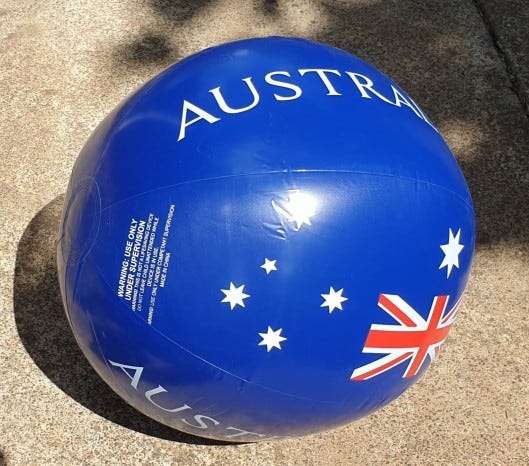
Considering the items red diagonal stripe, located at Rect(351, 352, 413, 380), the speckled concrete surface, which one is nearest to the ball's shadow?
the speckled concrete surface

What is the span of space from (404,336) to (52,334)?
1585 millimetres

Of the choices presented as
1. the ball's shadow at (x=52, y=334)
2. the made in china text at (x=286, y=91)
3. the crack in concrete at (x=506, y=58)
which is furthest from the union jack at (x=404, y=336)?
the crack in concrete at (x=506, y=58)

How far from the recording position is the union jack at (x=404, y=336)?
2.52 metres

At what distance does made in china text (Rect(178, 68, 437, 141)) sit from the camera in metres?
2.58

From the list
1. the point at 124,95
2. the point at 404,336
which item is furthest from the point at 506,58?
the point at 404,336

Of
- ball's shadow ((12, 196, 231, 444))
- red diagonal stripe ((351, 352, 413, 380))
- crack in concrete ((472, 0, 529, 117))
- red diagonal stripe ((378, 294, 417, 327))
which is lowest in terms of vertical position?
ball's shadow ((12, 196, 231, 444))

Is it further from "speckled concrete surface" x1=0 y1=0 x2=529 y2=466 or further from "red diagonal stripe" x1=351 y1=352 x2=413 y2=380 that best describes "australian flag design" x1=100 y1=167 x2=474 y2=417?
"speckled concrete surface" x1=0 y1=0 x2=529 y2=466

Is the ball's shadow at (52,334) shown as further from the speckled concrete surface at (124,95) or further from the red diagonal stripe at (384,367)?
Answer: the red diagonal stripe at (384,367)

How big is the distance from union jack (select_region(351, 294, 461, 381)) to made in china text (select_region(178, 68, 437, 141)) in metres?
0.66

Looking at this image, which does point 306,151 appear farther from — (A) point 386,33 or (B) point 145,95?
(A) point 386,33

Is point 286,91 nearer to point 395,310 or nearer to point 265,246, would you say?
point 265,246

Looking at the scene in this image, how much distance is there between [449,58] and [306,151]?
93.2 inches

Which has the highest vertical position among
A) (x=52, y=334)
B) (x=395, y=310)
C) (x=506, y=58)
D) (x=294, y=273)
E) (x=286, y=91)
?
(x=286, y=91)

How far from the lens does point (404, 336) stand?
260 centimetres
